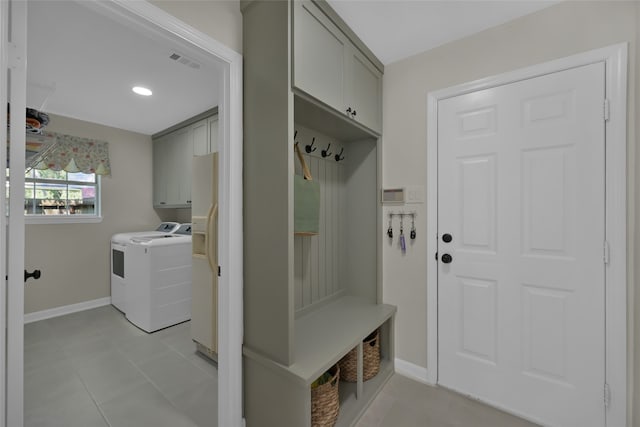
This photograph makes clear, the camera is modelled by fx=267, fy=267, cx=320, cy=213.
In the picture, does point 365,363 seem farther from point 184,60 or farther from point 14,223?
point 184,60

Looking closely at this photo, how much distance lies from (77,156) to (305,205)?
3323mm

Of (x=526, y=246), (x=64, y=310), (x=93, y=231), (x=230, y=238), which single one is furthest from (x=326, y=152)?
(x=64, y=310)

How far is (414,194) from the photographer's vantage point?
1.98 metres

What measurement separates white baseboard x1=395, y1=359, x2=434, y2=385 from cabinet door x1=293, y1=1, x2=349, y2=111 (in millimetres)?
1910

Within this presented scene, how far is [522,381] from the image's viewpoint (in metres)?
1.63

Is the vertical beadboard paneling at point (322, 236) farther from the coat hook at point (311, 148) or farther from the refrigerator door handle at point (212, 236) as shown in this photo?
the refrigerator door handle at point (212, 236)

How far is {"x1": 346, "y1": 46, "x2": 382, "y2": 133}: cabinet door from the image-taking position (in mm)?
1713

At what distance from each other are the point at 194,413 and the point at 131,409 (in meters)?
0.42

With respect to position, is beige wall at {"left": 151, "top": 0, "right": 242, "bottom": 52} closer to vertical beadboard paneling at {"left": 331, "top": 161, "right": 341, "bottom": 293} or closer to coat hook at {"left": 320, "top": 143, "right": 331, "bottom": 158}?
coat hook at {"left": 320, "top": 143, "right": 331, "bottom": 158}

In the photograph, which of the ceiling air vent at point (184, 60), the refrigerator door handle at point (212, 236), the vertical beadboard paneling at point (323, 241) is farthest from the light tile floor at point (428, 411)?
the ceiling air vent at point (184, 60)

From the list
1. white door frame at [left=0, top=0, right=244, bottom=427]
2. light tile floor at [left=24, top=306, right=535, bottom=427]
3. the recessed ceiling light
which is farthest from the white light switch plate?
the recessed ceiling light

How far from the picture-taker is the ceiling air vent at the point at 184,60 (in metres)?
2.01

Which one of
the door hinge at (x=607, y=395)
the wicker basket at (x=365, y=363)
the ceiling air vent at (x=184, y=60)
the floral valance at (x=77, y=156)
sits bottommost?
the wicker basket at (x=365, y=363)

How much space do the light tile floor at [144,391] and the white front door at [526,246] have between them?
0.88 ft
